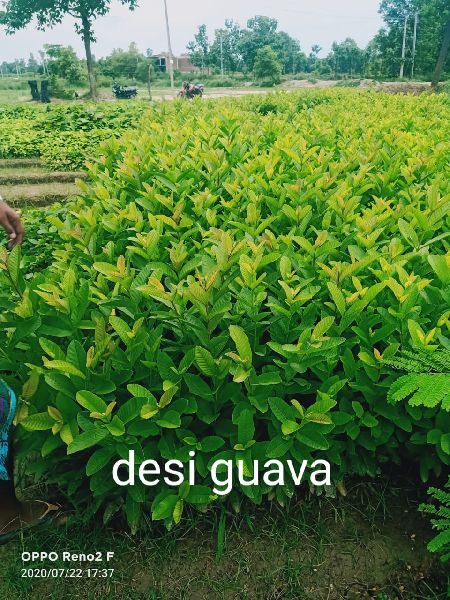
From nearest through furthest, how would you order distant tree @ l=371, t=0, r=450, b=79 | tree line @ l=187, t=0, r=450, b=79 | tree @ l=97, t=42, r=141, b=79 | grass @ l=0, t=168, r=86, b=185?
grass @ l=0, t=168, r=86, b=185, tree line @ l=187, t=0, r=450, b=79, distant tree @ l=371, t=0, r=450, b=79, tree @ l=97, t=42, r=141, b=79

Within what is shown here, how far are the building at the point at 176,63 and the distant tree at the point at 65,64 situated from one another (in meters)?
36.3

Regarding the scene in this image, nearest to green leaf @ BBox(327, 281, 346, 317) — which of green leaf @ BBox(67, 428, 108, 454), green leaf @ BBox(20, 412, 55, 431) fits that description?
green leaf @ BBox(67, 428, 108, 454)

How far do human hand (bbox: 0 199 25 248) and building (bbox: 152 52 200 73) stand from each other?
8591 centimetres

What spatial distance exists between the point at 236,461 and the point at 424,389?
0.72 m

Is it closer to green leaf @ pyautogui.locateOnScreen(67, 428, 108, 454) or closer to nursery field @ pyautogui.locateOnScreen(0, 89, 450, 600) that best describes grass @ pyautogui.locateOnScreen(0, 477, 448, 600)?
nursery field @ pyautogui.locateOnScreen(0, 89, 450, 600)

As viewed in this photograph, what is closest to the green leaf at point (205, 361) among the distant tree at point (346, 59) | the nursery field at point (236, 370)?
the nursery field at point (236, 370)

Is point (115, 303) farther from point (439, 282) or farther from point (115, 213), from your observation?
point (439, 282)

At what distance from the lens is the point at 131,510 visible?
194 centimetres

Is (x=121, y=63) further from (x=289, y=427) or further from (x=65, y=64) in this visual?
(x=289, y=427)

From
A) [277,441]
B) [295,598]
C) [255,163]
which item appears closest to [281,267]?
[277,441]

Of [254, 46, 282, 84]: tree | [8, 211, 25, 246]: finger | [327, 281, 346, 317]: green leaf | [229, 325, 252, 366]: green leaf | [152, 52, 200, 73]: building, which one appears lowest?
[229, 325, 252, 366]: green leaf

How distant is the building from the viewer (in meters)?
84.4

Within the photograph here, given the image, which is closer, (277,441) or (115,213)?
(277,441)

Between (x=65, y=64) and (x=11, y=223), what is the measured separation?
50209mm
